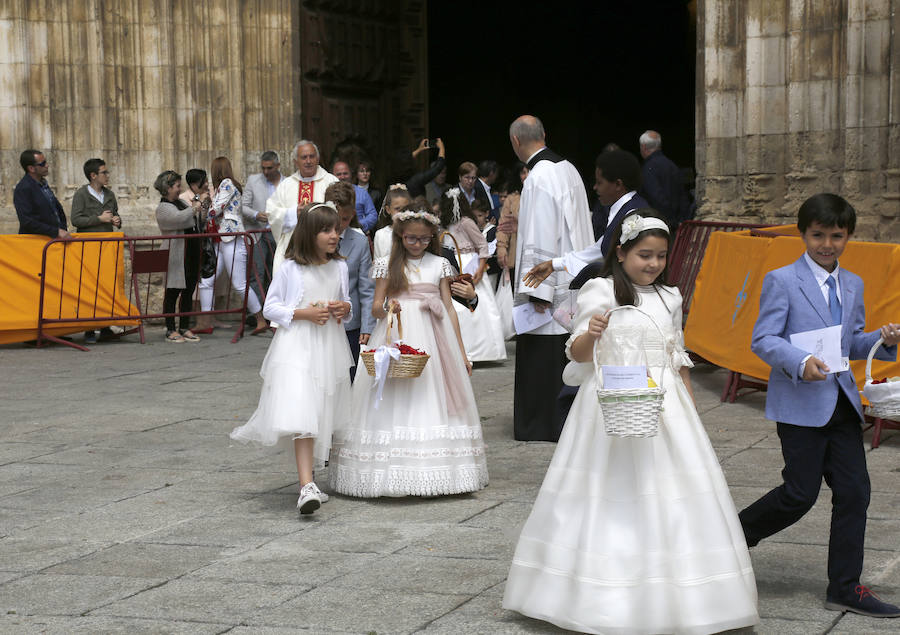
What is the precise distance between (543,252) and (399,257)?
1252mm

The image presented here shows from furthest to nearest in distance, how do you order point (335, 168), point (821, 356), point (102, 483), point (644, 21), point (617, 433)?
point (644, 21) → point (335, 168) → point (102, 483) → point (821, 356) → point (617, 433)

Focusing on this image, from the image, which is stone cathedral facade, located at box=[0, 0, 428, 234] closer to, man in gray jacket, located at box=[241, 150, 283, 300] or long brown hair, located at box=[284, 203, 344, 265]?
man in gray jacket, located at box=[241, 150, 283, 300]

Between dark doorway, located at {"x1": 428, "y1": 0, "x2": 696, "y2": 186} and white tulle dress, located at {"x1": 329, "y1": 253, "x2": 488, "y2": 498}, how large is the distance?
1746 centimetres

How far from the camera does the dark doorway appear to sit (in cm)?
2408

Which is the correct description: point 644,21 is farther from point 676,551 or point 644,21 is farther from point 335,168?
point 676,551

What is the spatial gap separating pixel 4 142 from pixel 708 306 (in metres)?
8.36

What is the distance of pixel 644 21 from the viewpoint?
24.8 m

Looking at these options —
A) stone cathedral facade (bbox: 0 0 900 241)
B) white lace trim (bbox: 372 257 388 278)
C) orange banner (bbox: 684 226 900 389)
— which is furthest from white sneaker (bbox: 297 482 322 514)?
stone cathedral facade (bbox: 0 0 900 241)

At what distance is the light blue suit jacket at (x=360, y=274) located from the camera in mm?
7176

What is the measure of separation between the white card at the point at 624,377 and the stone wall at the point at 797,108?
800 cm

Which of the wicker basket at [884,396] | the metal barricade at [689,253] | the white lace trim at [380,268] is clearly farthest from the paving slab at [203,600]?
the metal barricade at [689,253]

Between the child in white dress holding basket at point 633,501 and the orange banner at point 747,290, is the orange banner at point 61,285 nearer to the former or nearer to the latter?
the orange banner at point 747,290

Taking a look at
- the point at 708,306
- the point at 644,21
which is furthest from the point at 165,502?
the point at 644,21

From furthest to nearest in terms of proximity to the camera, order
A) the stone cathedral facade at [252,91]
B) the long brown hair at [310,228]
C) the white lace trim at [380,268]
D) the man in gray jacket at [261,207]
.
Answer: the man in gray jacket at [261,207] < the stone cathedral facade at [252,91] < the white lace trim at [380,268] < the long brown hair at [310,228]
